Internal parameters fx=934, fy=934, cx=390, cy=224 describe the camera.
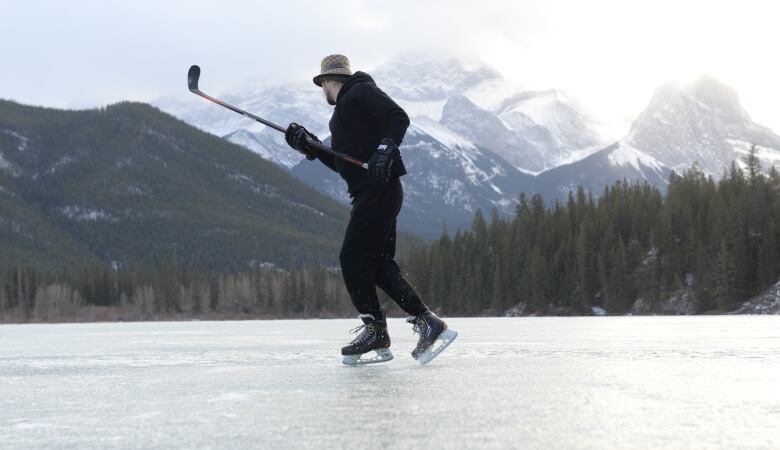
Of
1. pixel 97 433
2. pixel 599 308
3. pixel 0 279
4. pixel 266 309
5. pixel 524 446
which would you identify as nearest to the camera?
pixel 524 446

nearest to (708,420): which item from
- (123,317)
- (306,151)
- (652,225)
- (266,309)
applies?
(306,151)

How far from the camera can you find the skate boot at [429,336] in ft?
27.6

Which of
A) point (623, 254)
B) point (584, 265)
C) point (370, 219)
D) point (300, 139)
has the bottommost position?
point (370, 219)

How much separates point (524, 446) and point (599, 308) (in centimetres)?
10323

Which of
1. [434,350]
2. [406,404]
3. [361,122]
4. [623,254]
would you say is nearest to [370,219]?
[361,122]

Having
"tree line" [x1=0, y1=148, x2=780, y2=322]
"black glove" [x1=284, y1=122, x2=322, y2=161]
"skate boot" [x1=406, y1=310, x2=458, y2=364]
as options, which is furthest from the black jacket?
"tree line" [x1=0, y1=148, x2=780, y2=322]

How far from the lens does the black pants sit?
8477mm

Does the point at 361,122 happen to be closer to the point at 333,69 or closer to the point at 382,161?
the point at 333,69

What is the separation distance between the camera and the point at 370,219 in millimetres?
8461

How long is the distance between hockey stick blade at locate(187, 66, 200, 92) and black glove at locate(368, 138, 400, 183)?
386 cm

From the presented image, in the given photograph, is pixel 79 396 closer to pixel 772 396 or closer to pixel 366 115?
pixel 366 115

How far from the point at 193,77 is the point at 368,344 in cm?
441

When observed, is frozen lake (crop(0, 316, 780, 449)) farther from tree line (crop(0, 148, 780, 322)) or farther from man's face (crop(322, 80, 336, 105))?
tree line (crop(0, 148, 780, 322))

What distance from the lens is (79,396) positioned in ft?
20.1
